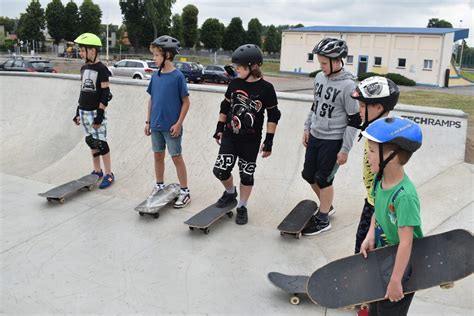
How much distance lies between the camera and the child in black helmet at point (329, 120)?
403 cm

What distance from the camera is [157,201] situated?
200 inches

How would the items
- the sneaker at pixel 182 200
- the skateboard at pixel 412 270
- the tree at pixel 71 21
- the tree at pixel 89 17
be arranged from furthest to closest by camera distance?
1. the tree at pixel 89 17
2. the tree at pixel 71 21
3. the sneaker at pixel 182 200
4. the skateboard at pixel 412 270

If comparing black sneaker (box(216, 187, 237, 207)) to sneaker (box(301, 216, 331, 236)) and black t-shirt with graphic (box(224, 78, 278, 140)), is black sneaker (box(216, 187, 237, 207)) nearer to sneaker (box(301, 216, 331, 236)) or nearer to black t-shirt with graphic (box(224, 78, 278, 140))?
black t-shirt with graphic (box(224, 78, 278, 140))

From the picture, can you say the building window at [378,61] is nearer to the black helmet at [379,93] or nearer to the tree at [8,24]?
the black helmet at [379,93]

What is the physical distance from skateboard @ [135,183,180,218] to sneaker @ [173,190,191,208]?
6cm

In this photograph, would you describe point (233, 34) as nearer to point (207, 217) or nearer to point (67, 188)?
point (67, 188)

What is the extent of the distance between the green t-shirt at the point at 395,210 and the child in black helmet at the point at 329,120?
5.04ft

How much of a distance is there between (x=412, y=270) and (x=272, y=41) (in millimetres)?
83562

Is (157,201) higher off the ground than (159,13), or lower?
lower

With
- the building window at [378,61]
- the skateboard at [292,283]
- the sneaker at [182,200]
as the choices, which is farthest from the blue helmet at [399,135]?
the building window at [378,61]

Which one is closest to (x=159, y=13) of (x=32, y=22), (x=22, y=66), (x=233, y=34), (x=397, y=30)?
(x=233, y=34)

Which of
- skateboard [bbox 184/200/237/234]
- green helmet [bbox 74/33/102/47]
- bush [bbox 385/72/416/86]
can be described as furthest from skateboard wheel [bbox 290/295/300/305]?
bush [bbox 385/72/416/86]

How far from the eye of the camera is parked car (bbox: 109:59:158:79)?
26578mm

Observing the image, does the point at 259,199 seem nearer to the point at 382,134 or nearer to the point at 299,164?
the point at 299,164
